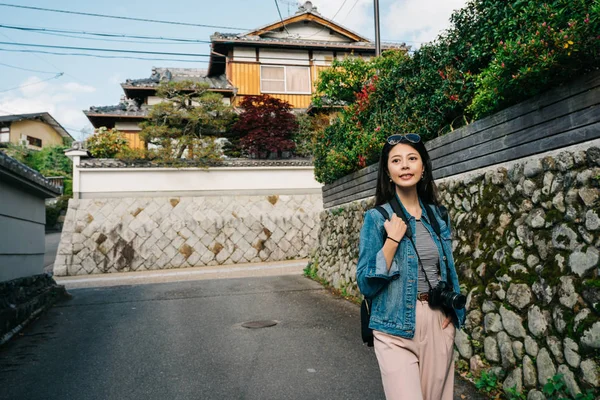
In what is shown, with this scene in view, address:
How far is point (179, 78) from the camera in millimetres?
26656

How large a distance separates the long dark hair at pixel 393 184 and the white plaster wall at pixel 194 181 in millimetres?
16699

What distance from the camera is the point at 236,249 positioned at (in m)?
16.5

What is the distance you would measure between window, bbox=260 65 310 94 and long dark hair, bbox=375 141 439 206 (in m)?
22.5

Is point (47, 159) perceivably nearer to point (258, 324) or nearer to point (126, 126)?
point (126, 126)

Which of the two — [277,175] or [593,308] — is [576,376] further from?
[277,175]

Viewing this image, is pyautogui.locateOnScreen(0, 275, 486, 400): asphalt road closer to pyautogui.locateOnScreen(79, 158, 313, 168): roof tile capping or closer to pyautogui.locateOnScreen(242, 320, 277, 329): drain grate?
pyautogui.locateOnScreen(242, 320, 277, 329): drain grate

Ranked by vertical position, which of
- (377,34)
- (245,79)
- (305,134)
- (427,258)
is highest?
(245,79)

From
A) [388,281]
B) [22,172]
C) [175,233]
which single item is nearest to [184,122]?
[175,233]

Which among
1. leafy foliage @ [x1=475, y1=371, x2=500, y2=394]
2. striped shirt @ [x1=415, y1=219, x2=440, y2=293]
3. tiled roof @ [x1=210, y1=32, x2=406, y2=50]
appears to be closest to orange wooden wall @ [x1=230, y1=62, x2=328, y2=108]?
tiled roof @ [x1=210, y1=32, x2=406, y2=50]

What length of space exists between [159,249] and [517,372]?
14.0 m

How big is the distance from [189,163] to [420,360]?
56.8 feet

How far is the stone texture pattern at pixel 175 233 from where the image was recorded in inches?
613

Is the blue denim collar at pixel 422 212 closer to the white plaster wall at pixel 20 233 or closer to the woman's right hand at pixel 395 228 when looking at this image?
the woman's right hand at pixel 395 228

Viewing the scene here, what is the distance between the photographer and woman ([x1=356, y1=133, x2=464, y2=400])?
7.39 ft
